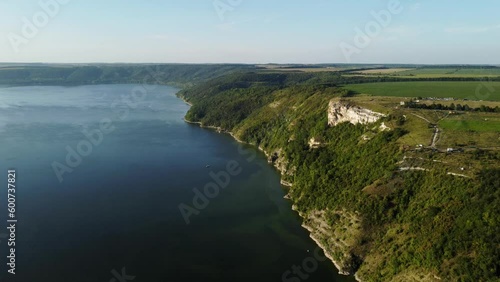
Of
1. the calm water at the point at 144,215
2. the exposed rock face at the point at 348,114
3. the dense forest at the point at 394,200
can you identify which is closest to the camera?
the dense forest at the point at 394,200

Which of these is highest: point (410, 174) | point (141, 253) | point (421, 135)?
point (421, 135)

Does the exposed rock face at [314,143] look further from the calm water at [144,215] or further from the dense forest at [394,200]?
the calm water at [144,215]

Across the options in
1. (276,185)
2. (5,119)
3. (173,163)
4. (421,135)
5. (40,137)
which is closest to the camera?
(421,135)

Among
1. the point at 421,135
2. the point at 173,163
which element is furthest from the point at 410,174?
the point at 173,163

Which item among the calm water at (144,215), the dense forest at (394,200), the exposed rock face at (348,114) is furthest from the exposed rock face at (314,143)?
the calm water at (144,215)

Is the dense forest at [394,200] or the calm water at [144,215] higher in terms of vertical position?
the dense forest at [394,200]

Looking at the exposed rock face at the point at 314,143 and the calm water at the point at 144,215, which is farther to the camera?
the exposed rock face at the point at 314,143

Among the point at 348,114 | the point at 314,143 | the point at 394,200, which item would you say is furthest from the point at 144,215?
the point at 348,114

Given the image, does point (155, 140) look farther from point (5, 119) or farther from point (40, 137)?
point (5, 119)
